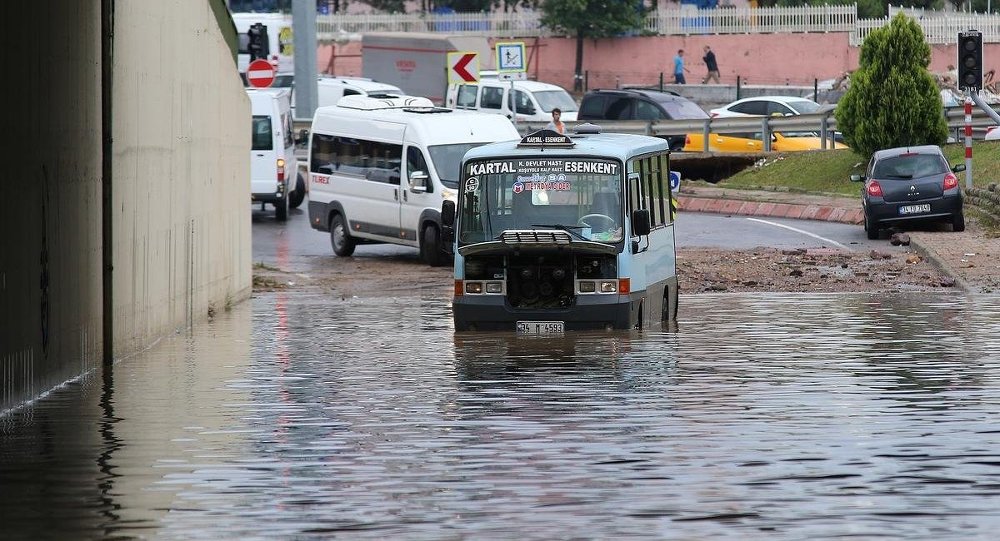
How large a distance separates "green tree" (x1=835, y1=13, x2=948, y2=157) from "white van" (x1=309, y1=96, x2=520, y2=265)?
10.4 meters

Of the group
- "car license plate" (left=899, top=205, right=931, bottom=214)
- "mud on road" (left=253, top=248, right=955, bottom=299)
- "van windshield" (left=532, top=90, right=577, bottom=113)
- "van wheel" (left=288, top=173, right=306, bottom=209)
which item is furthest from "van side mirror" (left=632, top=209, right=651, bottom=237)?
"van windshield" (left=532, top=90, right=577, bottom=113)

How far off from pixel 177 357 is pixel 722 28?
50.6 meters

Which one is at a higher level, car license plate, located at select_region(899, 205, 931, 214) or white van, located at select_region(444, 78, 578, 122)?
white van, located at select_region(444, 78, 578, 122)

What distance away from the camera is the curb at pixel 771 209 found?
35.3m

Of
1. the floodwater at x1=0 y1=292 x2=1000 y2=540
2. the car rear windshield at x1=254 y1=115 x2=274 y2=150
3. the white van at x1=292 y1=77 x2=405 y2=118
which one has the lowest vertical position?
the floodwater at x1=0 y1=292 x2=1000 y2=540

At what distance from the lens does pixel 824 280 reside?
25.8 m

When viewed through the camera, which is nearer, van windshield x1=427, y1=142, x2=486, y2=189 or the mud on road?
the mud on road

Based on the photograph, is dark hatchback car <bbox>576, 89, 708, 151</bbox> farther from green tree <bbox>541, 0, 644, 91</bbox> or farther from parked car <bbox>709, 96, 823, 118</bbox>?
green tree <bbox>541, 0, 644, 91</bbox>

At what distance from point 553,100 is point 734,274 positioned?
74.8 ft

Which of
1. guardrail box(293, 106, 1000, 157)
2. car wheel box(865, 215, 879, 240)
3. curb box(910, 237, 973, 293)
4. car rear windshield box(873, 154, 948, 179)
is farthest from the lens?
guardrail box(293, 106, 1000, 157)

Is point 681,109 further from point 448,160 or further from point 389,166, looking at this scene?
point 448,160

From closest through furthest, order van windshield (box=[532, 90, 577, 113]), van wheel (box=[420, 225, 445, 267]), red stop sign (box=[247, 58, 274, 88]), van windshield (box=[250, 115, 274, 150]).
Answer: van wheel (box=[420, 225, 445, 267]), van windshield (box=[250, 115, 274, 150]), red stop sign (box=[247, 58, 274, 88]), van windshield (box=[532, 90, 577, 113])

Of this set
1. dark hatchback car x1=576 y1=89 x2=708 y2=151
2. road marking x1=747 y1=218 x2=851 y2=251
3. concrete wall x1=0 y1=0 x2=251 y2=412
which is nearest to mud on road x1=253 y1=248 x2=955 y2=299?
road marking x1=747 y1=218 x2=851 y2=251

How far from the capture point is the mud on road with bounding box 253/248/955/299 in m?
25.3
